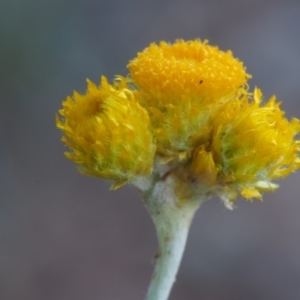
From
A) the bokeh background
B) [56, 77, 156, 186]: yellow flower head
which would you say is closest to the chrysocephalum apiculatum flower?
[56, 77, 156, 186]: yellow flower head

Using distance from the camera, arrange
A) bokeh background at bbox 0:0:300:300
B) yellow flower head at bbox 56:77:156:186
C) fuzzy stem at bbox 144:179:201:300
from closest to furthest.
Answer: yellow flower head at bbox 56:77:156:186, fuzzy stem at bbox 144:179:201:300, bokeh background at bbox 0:0:300:300

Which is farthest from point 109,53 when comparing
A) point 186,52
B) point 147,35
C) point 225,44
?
point 186,52

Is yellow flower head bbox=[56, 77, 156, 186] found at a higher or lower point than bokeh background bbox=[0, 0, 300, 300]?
lower

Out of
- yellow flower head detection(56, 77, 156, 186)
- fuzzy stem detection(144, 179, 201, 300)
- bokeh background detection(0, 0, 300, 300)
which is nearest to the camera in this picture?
yellow flower head detection(56, 77, 156, 186)

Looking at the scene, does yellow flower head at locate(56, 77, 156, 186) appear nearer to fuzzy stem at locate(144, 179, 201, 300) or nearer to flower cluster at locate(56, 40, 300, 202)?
flower cluster at locate(56, 40, 300, 202)

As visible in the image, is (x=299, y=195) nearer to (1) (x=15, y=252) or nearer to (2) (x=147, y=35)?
(2) (x=147, y=35)

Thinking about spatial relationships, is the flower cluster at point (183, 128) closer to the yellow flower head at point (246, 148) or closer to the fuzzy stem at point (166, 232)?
the yellow flower head at point (246, 148)
